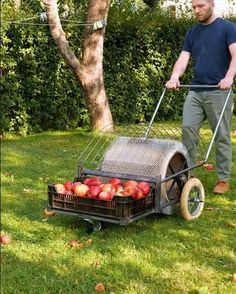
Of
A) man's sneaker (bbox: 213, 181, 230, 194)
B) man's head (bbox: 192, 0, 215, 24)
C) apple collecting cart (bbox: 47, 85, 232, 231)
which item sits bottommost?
man's sneaker (bbox: 213, 181, 230, 194)

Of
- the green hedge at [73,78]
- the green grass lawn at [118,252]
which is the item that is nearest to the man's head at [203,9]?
the green grass lawn at [118,252]

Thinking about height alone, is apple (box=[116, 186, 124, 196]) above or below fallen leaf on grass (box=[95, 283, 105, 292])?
above

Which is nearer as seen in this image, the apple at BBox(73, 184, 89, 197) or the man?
the apple at BBox(73, 184, 89, 197)

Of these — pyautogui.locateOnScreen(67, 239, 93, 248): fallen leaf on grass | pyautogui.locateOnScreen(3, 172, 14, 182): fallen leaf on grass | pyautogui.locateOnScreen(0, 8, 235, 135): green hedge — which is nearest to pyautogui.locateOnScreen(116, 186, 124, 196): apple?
pyautogui.locateOnScreen(67, 239, 93, 248): fallen leaf on grass

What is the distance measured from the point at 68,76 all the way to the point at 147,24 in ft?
7.02

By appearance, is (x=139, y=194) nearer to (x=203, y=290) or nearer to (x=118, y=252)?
(x=118, y=252)

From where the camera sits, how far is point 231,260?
157 inches

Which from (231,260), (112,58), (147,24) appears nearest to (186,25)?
(147,24)

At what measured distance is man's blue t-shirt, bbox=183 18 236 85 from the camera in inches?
207

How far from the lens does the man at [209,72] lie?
520 centimetres

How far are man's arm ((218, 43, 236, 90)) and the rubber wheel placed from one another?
0.85 metres

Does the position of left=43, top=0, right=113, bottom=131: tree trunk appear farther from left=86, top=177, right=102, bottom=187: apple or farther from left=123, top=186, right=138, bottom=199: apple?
left=123, top=186, right=138, bottom=199: apple

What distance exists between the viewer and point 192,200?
4.93 meters

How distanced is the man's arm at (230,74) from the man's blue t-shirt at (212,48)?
Result: 74 mm
